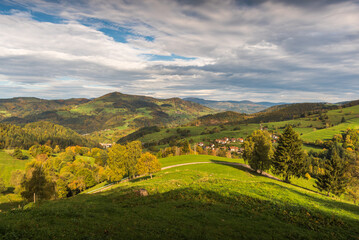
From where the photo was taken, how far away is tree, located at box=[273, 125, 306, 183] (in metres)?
46.1

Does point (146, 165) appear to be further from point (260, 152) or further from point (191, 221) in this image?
point (191, 221)

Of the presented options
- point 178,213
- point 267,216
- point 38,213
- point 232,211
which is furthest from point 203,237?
point 38,213

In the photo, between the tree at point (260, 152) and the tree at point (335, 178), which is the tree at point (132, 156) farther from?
the tree at point (335, 178)

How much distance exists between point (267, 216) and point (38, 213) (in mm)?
20975

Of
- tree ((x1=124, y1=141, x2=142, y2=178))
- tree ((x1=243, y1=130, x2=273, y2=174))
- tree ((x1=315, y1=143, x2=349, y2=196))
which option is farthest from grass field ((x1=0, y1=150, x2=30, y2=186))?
tree ((x1=315, y1=143, x2=349, y2=196))

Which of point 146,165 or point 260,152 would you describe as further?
point 260,152

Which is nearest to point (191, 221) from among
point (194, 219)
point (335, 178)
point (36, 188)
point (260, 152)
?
point (194, 219)

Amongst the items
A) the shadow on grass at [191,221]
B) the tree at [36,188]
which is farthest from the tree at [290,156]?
the tree at [36,188]

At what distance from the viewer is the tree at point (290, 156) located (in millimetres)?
46094

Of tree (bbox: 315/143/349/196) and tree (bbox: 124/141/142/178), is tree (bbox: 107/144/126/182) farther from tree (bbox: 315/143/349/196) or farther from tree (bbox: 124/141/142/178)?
tree (bbox: 315/143/349/196)

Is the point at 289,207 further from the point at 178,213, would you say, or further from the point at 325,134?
the point at 325,134

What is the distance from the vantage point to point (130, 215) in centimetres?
1655

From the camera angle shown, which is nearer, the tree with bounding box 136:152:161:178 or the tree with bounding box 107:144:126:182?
the tree with bounding box 136:152:161:178

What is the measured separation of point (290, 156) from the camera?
46812 mm
